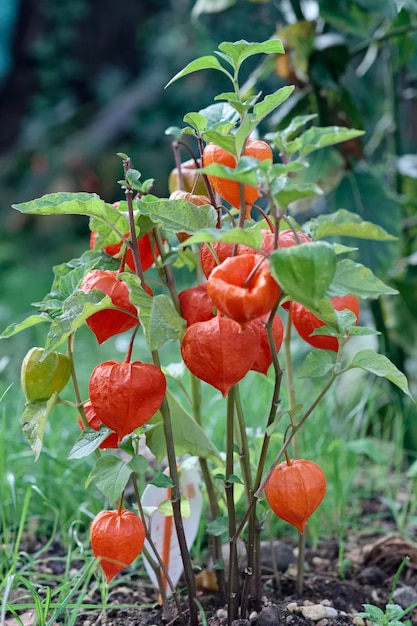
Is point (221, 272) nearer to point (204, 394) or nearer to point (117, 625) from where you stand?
point (117, 625)

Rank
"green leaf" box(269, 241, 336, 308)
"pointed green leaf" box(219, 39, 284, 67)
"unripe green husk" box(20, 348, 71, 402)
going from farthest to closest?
"unripe green husk" box(20, 348, 71, 402) → "pointed green leaf" box(219, 39, 284, 67) → "green leaf" box(269, 241, 336, 308)

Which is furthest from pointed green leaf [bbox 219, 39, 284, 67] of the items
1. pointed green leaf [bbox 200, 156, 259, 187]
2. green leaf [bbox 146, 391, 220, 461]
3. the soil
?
the soil

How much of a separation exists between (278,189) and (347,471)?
796mm

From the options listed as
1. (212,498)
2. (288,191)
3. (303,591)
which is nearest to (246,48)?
(288,191)

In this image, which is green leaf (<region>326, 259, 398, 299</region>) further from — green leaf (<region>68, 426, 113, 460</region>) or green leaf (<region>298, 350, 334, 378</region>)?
green leaf (<region>68, 426, 113, 460</region>)

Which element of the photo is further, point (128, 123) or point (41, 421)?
point (128, 123)

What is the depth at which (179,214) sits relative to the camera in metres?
0.62

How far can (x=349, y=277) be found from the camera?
0.59 m

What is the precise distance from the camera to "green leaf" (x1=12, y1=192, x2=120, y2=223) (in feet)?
2.00

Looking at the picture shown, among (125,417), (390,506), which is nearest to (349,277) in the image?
(125,417)

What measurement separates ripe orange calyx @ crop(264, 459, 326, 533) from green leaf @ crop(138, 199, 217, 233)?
228 millimetres

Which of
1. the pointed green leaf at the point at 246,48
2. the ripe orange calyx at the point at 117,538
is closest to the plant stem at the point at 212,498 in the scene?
the ripe orange calyx at the point at 117,538

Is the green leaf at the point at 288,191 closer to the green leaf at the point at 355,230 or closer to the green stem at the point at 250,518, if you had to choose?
the green leaf at the point at 355,230

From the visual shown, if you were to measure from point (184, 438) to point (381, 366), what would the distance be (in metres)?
0.22
